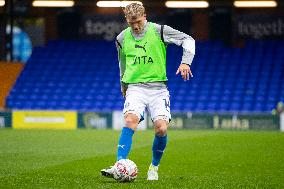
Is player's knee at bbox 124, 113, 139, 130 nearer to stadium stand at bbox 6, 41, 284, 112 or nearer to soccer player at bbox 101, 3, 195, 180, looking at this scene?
soccer player at bbox 101, 3, 195, 180

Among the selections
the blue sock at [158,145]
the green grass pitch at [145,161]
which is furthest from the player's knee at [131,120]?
the green grass pitch at [145,161]

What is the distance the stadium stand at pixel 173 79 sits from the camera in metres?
32.9

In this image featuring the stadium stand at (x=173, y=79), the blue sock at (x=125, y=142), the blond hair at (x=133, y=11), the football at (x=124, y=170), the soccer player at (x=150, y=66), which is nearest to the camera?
the football at (x=124, y=170)

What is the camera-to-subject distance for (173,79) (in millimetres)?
34656

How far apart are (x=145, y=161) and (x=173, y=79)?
64.9 feet

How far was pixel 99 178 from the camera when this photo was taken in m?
11.3

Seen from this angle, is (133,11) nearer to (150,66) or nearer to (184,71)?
(150,66)

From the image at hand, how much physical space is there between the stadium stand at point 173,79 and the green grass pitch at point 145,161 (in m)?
8.76

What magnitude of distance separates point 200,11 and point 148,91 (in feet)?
83.8

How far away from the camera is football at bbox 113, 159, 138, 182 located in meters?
10.4

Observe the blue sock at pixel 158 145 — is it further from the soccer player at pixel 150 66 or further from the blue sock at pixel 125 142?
the blue sock at pixel 125 142

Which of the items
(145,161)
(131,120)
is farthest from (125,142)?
(145,161)

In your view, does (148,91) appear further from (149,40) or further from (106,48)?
(106,48)

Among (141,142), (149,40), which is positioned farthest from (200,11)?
(149,40)
